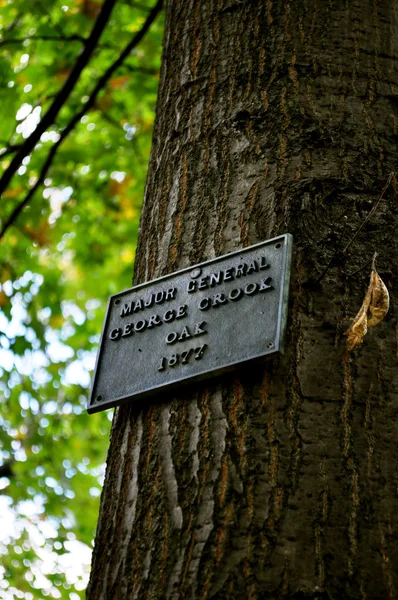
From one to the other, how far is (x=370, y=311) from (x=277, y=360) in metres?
0.25

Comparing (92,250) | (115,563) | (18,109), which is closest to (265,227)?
(115,563)

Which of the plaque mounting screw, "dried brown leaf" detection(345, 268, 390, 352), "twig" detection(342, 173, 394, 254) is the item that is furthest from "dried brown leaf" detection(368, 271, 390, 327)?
the plaque mounting screw

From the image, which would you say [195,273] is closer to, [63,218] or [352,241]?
[352,241]

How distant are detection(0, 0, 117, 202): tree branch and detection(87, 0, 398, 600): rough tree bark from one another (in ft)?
3.63

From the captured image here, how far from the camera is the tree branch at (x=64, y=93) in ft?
11.4

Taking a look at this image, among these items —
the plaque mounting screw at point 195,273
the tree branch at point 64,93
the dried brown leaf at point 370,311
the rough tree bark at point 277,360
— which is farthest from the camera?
the tree branch at point 64,93

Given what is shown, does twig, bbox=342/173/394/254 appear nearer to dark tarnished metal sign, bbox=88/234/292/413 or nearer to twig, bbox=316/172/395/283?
twig, bbox=316/172/395/283

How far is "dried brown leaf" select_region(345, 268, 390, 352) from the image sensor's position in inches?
66.1

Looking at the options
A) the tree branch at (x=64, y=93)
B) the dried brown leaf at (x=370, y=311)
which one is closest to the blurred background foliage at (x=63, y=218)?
the tree branch at (x=64, y=93)

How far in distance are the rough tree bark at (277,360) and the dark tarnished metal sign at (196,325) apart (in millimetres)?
52

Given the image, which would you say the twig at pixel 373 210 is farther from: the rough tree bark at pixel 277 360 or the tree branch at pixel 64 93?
the tree branch at pixel 64 93

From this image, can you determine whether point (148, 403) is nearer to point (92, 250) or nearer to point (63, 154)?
point (63, 154)

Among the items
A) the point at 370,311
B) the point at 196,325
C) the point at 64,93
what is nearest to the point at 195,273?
the point at 196,325

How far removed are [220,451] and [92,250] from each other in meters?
4.92
